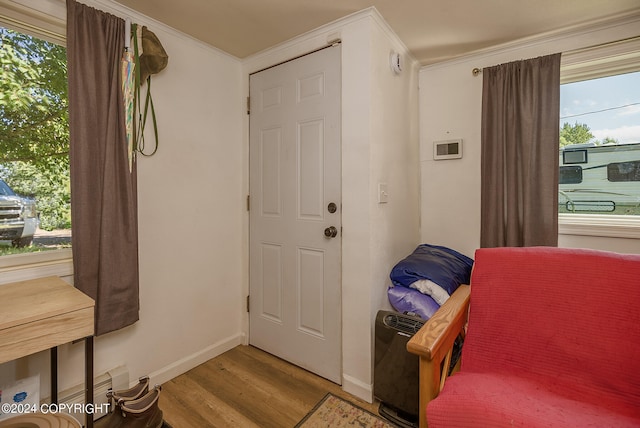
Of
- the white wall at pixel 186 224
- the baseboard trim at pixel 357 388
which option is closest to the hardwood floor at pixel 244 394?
the baseboard trim at pixel 357 388

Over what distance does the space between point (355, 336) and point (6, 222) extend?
1.86m

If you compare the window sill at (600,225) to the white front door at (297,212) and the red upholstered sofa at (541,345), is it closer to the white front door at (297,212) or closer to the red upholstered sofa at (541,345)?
the red upholstered sofa at (541,345)

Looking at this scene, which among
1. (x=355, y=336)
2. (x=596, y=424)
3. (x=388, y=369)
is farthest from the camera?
(x=355, y=336)

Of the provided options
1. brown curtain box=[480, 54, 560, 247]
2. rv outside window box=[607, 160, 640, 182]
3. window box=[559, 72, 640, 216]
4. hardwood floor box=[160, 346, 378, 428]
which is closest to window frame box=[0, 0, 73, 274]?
hardwood floor box=[160, 346, 378, 428]

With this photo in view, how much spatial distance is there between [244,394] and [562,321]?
1.66m

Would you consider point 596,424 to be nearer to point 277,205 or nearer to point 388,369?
point 388,369

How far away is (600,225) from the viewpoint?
1869 millimetres

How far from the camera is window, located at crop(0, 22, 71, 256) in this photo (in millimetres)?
1402

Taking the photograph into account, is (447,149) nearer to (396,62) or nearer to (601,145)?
(396,62)

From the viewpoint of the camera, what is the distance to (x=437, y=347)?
3.54 ft

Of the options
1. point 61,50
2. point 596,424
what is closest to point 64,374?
point 61,50

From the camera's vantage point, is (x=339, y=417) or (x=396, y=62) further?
(x=396, y=62)

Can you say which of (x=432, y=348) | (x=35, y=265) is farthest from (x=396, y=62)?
(x=35, y=265)

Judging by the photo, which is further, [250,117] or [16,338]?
[250,117]
